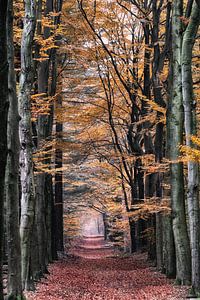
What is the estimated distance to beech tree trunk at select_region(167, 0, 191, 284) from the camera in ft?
36.7

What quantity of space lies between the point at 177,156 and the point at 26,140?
14.3ft

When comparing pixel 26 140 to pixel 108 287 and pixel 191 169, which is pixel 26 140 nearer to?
pixel 191 169

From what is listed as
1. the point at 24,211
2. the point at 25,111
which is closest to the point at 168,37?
the point at 25,111

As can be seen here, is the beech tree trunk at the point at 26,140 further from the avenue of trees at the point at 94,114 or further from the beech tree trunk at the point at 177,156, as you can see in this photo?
the beech tree trunk at the point at 177,156

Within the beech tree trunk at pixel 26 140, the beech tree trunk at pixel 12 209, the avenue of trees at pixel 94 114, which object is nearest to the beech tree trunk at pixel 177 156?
the avenue of trees at pixel 94 114

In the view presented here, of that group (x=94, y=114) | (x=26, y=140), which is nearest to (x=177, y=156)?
(x=26, y=140)

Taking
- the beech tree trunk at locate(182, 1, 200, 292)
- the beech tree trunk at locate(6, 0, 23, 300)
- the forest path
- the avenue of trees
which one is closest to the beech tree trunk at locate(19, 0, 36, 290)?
the avenue of trees

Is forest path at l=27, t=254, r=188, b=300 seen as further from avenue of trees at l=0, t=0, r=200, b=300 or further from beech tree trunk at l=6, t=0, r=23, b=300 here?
beech tree trunk at l=6, t=0, r=23, b=300

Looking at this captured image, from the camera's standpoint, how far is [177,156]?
1175 cm

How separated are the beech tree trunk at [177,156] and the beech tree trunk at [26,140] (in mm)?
3976

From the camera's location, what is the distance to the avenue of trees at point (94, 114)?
7.96 meters

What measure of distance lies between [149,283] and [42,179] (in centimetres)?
497

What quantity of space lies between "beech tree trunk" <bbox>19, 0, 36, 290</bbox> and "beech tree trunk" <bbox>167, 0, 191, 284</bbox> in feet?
13.0

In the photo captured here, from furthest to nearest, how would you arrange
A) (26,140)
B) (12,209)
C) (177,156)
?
(177,156) → (26,140) → (12,209)
